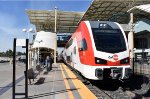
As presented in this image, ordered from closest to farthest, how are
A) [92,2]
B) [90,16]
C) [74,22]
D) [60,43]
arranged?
[92,2]
[90,16]
[74,22]
[60,43]

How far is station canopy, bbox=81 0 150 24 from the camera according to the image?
46719 mm

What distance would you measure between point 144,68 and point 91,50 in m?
12.8

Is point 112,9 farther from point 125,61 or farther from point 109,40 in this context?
point 125,61

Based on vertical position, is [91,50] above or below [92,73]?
above

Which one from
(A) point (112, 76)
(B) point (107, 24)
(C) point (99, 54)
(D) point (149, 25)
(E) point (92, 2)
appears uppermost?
(E) point (92, 2)

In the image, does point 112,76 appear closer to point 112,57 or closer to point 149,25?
point 112,57

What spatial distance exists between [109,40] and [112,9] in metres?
36.3

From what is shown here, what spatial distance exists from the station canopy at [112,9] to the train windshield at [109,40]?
29.6 meters

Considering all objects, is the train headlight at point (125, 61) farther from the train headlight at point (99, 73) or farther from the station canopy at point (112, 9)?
the station canopy at point (112, 9)

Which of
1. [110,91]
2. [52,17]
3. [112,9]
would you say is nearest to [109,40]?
[110,91]

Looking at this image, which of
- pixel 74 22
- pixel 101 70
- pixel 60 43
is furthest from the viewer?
pixel 60 43

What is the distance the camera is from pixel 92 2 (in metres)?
46.1

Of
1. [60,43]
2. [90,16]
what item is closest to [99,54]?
[90,16]

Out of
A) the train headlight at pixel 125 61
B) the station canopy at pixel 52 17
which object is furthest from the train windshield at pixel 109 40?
the station canopy at pixel 52 17
